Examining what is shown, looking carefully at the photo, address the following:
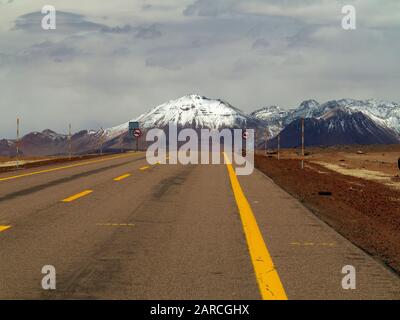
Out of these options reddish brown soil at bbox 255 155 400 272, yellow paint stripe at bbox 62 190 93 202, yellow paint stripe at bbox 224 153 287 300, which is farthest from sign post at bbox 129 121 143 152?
yellow paint stripe at bbox 224 153 287 300

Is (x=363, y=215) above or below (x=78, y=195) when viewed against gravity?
below

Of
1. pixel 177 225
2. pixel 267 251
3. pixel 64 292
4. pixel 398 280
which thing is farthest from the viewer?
pixel 177 225

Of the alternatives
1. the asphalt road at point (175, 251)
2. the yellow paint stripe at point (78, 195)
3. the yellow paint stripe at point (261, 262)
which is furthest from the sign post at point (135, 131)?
the yellow paint stripe at point (261, 262)

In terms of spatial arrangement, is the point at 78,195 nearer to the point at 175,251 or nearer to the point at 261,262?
the point at 175,251

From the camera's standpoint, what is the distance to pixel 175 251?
7609 millimetres

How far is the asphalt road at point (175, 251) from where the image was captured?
19.0 ft

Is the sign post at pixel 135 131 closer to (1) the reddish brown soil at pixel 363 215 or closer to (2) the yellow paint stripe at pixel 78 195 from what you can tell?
(1) the reddish brown soil at pixel 363 215

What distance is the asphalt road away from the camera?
5.79 m

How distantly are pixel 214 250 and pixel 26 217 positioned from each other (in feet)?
13.7

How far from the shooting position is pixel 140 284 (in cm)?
593

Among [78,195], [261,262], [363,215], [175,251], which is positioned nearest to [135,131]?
[78,195]
